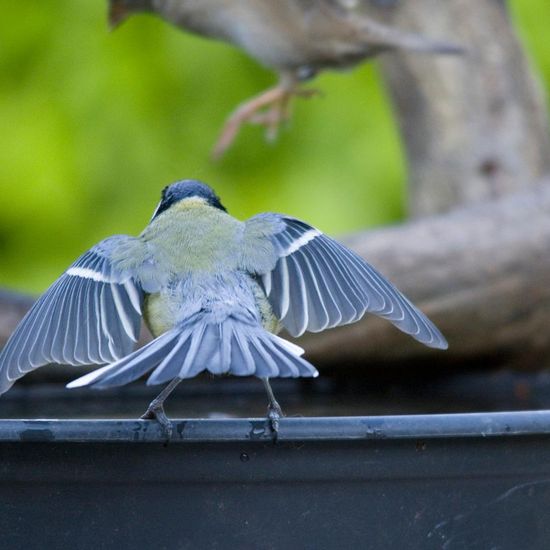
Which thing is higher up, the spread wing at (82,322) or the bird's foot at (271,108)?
the bird's foot at (271,108)

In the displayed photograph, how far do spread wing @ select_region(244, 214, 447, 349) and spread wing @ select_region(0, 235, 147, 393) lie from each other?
19cm

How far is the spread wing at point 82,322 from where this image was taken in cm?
150

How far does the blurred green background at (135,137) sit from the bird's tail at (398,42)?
144cm

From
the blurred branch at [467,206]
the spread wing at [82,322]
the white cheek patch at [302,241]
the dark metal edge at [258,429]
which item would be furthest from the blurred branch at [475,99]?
the dark metal edge at [258,429]

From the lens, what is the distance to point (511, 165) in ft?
9.95

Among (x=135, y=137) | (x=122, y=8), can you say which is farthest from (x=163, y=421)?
(x=135, y=137)

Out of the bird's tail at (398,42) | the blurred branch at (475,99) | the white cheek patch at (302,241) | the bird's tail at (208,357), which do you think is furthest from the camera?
the blurred branch at (475,99)

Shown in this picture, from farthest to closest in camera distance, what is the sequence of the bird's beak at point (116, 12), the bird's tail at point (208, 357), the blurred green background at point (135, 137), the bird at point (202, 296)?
the blurred green background at point (135, 137), the bird's beak at point (116, 12), the bird at point (202, 296), the bird's tail at point (208, 357)

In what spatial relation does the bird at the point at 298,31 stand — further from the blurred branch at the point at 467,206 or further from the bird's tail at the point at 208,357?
the bird's tail at the point at 208,357

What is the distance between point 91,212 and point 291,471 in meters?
3.00

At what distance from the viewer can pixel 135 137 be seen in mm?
4219

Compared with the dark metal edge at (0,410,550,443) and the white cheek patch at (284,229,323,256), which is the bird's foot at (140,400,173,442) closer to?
the dark metal edge at (0,410,550,443)

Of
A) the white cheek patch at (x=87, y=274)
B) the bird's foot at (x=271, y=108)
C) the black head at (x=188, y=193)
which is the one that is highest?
the bird's foot at (x=271, y=108)

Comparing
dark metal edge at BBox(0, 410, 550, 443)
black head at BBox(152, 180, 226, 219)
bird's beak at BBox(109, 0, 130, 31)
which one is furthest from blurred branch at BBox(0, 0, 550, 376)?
dark metal edge at BBox(0, 410, 550, 443)
